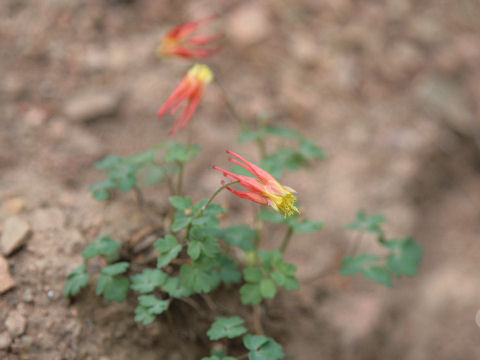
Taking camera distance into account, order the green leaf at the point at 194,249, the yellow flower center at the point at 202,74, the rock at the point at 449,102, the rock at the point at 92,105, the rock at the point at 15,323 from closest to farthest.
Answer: the green leaf at the point at 194,249, the rock at the point at 15,323, the yellow flower center at the point at 202,74, the rock at the point at 92,105, the rock at the point at 449,102

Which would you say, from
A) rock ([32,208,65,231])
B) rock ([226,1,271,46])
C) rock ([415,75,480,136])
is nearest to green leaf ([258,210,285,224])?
rock ([32,208,65,231])

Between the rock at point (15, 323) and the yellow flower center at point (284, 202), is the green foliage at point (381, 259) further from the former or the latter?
the rock at point (15, 323)

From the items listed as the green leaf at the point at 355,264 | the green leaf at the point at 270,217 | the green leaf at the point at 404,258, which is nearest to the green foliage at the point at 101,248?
the green leaf at the point at 270,217

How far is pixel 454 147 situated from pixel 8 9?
3218 millimetres

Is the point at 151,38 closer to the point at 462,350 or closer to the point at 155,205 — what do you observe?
the point at 155,205

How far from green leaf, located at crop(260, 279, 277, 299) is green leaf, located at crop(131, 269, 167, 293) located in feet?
1.18

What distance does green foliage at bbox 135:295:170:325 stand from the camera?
157cm

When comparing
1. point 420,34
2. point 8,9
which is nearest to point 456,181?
point 420,34

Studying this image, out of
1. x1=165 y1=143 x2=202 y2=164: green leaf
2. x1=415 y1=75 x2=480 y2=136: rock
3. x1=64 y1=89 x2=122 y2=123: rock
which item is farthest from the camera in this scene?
x1=415 y1=75 x2=480 y2=136: rock

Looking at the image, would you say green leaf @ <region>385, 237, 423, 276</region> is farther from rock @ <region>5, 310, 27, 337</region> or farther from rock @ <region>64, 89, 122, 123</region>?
rock @ <region>64, 89, 122, 123</region>

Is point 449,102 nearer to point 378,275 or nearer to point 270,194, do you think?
point 378,275

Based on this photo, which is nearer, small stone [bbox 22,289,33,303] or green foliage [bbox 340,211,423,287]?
small stone [bbox 22,289,33,303]

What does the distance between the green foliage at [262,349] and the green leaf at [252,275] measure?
0.68 ft

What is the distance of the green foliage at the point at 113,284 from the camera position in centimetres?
164
